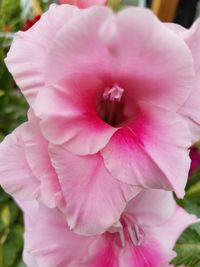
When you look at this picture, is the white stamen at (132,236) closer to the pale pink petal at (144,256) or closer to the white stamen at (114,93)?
the pale pink petal at (144,256)

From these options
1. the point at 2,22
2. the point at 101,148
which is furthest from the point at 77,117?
the point at 2,22

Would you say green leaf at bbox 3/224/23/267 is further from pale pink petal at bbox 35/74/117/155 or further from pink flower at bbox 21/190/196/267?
pale pink petal at bbox 35/74/117/155

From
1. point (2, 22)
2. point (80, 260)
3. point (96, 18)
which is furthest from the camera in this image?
point (2, 22)

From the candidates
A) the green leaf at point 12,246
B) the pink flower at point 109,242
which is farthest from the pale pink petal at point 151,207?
the green leaf at point 12,246

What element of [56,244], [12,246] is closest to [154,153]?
[56,244]

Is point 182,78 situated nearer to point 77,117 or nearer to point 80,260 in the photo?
point 77,117
